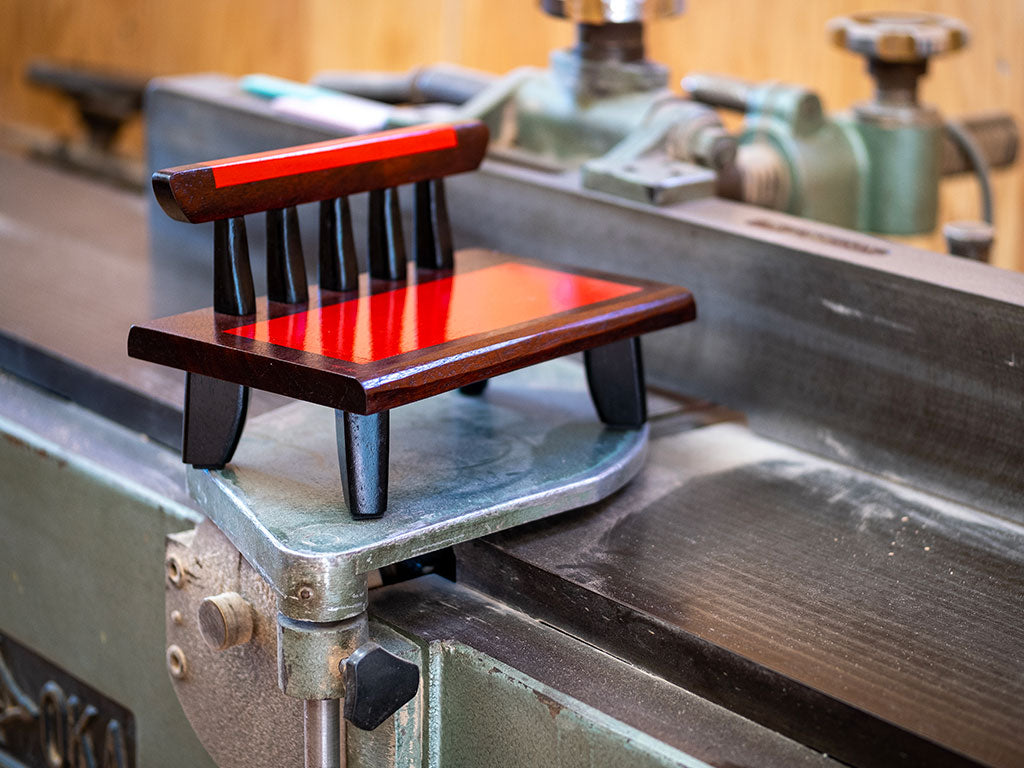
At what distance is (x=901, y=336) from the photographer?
39.0 inches

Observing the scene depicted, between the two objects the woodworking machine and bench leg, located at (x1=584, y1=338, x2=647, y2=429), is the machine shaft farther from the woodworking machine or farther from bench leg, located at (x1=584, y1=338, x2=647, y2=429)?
bench leg, located at (x1=584, y1=338, x2=647, y2=429)

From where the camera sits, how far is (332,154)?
898mm

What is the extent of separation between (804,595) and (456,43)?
190cm

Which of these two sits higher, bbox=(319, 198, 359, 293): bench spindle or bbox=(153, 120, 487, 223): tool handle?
bbox=(153, 120, 487, 223): tool handle

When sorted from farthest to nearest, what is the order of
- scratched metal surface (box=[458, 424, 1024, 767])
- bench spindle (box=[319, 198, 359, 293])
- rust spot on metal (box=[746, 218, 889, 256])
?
rust spot on metal (box=[746, 218, 889, 256]), bench spindle (box=[319, 198, 359, 293]), scratched metal surface (box=[458, 424, 1024, 767])

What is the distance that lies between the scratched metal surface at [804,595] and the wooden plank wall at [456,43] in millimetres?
1295

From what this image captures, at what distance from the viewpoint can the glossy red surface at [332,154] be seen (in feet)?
2.76

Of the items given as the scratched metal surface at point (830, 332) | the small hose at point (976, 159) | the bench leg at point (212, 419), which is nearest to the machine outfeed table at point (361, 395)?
the bench leg at point (212, 419)

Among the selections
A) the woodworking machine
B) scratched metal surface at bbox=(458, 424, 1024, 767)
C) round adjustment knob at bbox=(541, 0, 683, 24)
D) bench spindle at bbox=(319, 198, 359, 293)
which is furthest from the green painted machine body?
bench spindle at bbox=(319, 198, 359, 293)

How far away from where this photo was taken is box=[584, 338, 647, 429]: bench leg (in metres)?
0.98

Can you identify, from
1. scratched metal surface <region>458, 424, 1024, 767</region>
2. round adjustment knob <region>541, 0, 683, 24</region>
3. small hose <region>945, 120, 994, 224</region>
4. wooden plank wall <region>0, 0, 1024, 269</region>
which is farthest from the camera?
wooden plank wall <region>0, 0, 1024, 269</region>

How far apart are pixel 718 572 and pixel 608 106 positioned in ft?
1.97

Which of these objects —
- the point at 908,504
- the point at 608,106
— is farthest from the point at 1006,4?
the point at 908,504

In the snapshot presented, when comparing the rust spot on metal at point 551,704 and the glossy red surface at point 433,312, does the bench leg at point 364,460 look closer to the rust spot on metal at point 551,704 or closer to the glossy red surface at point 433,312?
the glossy red surface at point 433,312
